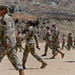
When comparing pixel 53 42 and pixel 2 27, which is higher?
pixel 2 27

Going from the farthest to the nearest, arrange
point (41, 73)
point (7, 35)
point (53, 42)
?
1. point (53, 42)
2. point (41, 73)
3. point (7, 35)

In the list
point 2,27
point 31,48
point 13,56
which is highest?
point 2,27

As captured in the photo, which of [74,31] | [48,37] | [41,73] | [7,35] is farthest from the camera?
[74,31]

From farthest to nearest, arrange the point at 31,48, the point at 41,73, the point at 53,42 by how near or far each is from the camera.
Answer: the point at 53,42 → the point at 31,48 → the point at 41,73

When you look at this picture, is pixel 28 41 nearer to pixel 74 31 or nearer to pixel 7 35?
pixel 7 35

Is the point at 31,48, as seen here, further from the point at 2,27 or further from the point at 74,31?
the point at 74,31

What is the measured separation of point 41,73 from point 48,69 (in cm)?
132

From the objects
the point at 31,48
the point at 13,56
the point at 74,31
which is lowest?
the point at 74,31

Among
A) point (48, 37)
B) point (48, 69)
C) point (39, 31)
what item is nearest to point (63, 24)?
point (39, 31)

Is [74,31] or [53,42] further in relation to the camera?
[74,31]

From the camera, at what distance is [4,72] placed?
1498 centimetres

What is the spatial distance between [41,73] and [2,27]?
12.0ft

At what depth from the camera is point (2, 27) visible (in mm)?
11469

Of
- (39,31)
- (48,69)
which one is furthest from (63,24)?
(48,69)
